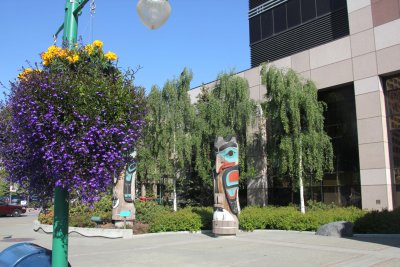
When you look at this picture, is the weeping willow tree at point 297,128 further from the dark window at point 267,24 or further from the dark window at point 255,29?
the dark window at point 255,29

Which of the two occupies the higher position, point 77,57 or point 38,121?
point 77,57

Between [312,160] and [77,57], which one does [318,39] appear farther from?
[77,57]

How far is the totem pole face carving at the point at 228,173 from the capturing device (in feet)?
53.9

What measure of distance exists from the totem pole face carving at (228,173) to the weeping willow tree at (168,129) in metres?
7.10

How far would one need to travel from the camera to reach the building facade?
63.1 ft

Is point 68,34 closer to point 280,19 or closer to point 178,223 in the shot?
point 178,223

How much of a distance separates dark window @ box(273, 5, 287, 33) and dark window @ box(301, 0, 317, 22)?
1388 mm

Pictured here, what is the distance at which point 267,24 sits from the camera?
26.4m

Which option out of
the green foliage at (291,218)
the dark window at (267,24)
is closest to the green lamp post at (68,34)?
the green foliage at (291,218)

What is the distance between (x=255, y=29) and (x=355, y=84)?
9.05m

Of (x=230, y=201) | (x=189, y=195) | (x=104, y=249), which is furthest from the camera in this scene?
(x=189, y=195)

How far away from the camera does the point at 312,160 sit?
1925cm

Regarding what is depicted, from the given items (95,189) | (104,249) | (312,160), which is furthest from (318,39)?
(95,189)

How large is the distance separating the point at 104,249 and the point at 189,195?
48.4ft
